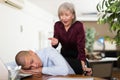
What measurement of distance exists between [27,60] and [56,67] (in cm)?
20

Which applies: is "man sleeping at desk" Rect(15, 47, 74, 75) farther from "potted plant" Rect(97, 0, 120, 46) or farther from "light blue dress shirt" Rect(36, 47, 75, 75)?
"potted plant" Rect(97, 0, 120, 46)

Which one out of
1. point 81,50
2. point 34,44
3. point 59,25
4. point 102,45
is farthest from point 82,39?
point 102,45

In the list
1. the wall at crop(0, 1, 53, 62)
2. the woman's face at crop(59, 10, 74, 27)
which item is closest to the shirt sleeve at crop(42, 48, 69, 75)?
the woman's face at crop(59, 10, 74, 27)

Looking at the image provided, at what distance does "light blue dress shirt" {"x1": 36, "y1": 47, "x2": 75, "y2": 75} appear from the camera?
1.55 metres

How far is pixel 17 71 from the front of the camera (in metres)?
1.33

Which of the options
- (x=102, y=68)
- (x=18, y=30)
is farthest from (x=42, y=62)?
(x=102, y=68)

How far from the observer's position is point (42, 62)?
1.64m

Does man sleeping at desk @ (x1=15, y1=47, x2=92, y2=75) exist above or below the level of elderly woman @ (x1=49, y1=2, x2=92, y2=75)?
below

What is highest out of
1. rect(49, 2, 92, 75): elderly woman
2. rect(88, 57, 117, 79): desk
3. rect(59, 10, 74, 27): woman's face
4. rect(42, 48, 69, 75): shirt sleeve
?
rect(59, 10, 74, 27): woman's face

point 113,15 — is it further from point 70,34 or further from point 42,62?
point 70,34

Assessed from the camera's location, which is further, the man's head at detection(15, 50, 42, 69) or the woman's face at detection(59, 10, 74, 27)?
the woman's face at detection(59, 10, 74, 27)

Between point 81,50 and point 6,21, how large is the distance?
6.44 ft

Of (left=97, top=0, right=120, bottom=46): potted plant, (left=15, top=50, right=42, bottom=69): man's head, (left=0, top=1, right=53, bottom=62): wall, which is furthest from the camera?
(left=0, top=1, right=53, bottom=62): wall

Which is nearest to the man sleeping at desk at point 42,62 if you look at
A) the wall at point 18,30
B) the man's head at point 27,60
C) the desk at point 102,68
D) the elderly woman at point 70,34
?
the man's head at point 27,60
